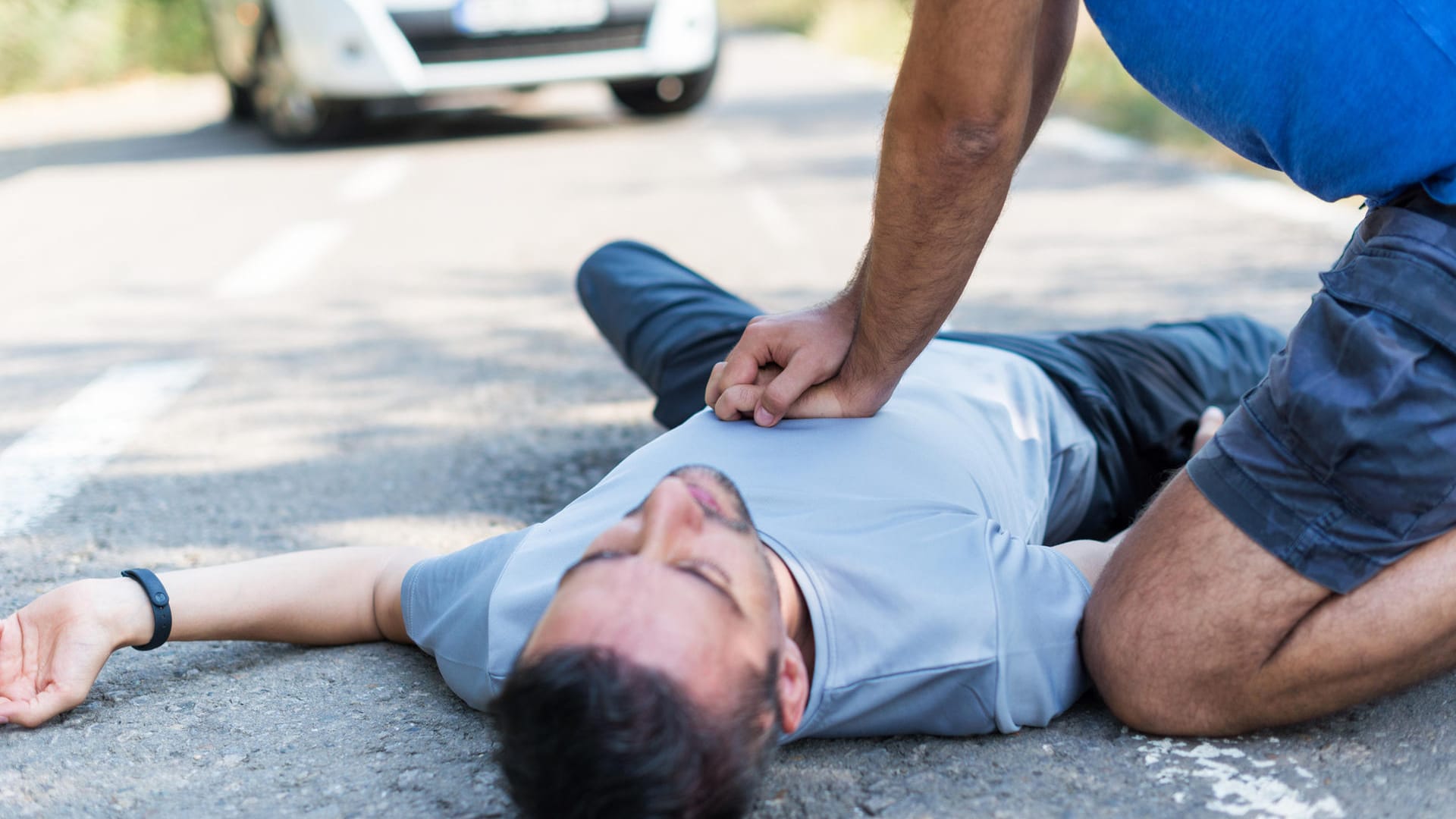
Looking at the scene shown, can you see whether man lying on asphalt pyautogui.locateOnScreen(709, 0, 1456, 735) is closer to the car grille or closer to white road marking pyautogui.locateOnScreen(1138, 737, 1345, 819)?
white road marking pyautogui.locateOnScreen(1138, 737, 1345, 819)

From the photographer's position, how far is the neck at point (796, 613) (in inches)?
77.1

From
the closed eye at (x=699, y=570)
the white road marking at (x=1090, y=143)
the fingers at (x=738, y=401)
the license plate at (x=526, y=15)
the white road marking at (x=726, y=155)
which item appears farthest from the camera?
the license plate at (x=526, y=15)

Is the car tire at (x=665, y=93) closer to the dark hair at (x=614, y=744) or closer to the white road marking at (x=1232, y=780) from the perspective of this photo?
the white road marking at (x=1232, y=780)

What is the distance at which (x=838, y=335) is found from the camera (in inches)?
92.8

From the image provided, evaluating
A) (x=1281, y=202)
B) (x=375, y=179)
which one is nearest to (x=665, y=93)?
(x=375, y=179)

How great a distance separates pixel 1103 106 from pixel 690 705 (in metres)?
10.1

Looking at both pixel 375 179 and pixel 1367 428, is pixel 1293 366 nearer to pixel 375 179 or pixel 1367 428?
pixel 1367 428

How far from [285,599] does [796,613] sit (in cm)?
95

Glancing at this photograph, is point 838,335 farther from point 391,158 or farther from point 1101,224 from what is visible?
point 391,158

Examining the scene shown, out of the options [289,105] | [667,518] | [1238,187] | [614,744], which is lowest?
[1238,187]

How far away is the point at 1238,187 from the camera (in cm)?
698

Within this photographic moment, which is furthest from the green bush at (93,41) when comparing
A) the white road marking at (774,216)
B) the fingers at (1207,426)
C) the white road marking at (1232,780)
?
the white road marking at (1232,780)

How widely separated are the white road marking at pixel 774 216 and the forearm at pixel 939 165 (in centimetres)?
376

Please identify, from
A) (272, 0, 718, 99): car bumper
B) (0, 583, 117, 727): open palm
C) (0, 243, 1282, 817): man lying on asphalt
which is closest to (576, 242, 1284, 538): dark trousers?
(0, 243, 1282, 817): man lying on asphalt
